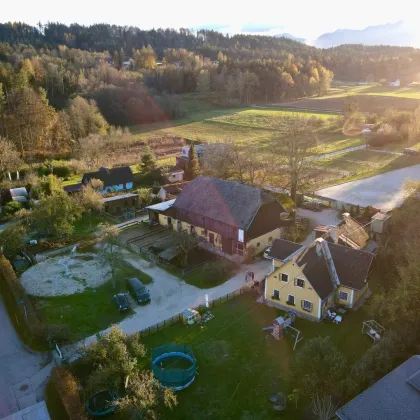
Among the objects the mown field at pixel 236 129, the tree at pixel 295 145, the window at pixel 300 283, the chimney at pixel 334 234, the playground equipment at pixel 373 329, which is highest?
the tree at pixel 295 145

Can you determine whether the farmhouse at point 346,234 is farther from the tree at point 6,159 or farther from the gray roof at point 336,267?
the tree at point 6,159

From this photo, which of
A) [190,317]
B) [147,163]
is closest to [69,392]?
[190,317]

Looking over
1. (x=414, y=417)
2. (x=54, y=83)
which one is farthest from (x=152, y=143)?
(x=414, y=417)

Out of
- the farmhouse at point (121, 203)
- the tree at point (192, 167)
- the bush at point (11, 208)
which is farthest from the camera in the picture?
the tree at point (192, 167)

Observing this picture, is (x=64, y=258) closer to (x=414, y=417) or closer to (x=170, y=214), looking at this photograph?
(x=170, y=214)

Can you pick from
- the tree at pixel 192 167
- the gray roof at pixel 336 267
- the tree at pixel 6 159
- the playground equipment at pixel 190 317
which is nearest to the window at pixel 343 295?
the gray roof at pixel 336 267

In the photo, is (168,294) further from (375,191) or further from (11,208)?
(375,191)
